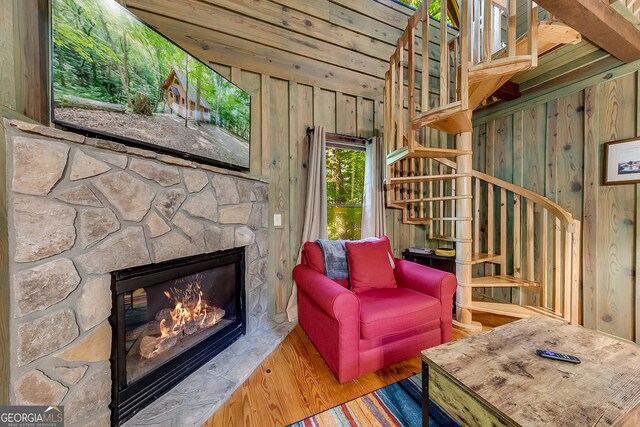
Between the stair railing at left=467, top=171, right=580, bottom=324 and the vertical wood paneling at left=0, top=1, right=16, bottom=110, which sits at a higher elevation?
the vertical wood paneling at left=0, top=1, right=16, bottom=110

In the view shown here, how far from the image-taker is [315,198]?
8.20 ft

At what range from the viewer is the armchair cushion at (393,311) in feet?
5.14

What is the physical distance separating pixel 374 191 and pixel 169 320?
2230mm

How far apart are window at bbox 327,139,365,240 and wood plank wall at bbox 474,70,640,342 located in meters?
1.95

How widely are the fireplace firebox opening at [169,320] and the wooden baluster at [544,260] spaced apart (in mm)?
2959

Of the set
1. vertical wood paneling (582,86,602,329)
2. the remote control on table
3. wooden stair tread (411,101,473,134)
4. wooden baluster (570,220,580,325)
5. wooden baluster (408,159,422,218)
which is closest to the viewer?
the remote control on table

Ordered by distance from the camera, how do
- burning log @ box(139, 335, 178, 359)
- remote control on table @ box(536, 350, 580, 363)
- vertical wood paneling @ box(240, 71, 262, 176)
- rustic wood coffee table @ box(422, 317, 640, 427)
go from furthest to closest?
vertical wood paneling @ box(240, 71, 262, 176) < burning log @ box(139, 335, 178, 359) < remote control on table @ box(536, 350, 580, 363) < rustic wood coffee table @ box(422, 317, 640, 427)

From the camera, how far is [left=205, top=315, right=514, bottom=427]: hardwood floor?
1.33m

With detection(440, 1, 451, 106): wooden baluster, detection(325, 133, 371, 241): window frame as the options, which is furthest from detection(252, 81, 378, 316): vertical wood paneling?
detection(440, 1, 451, 106): wooden baluster

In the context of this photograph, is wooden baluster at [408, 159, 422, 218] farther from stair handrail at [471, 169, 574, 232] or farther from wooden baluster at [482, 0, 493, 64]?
wooden baluster at [482, 0, 493, 64]

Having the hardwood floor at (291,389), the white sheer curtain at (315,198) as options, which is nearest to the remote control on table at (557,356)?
the hardwood floor at (291,389)

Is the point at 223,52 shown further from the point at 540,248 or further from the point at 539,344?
the point at 540,248

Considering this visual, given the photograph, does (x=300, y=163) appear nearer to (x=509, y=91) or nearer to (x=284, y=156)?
(x=284, y=156)

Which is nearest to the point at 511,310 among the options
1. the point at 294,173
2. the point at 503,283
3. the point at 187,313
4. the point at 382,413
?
the point at 503,283
